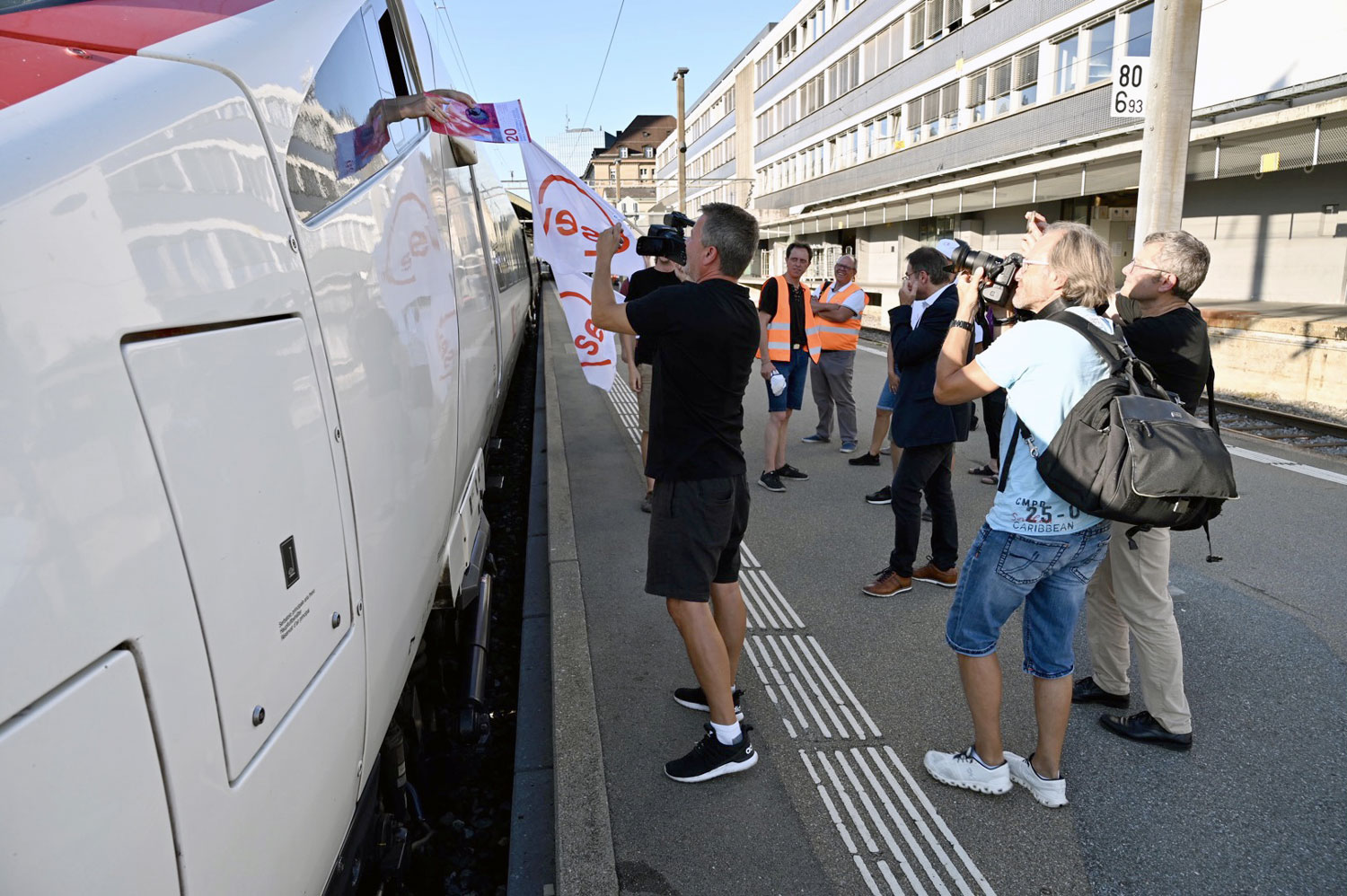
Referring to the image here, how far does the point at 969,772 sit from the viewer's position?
302 cm

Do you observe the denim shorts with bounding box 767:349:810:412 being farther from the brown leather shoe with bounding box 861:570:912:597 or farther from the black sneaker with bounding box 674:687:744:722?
the black sneaker with bounding box 674:687:744:722

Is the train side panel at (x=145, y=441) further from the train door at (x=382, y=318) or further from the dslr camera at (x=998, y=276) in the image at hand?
the dslr camera at (x=998, y=276)

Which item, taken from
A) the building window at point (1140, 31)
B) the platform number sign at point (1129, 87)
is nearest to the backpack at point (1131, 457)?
the platform number sign at point (1129, 87)

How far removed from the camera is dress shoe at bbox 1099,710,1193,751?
326cm

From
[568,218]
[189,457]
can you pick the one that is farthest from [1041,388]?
[568,218]

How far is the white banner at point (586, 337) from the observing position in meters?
5.16

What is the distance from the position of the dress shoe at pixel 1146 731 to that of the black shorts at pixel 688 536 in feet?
5.49

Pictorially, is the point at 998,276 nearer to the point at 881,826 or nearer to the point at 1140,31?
the point at 881,826

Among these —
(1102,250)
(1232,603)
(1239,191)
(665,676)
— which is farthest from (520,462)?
(1239,191)

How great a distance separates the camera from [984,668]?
2857 mm

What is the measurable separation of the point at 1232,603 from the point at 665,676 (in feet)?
9.68

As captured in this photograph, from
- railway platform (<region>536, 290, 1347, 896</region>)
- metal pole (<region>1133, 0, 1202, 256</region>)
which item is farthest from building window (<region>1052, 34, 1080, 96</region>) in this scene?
railway platform (<region>536, 290, 1347, 896</region>)

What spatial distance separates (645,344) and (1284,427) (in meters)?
8.22

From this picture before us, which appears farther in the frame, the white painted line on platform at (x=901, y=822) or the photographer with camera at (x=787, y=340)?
the photographer with camera at (x=787, y=340)
